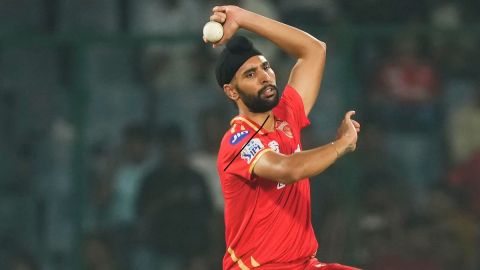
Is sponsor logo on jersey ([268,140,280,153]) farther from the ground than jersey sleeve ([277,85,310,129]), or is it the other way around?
jersey sleeve ([277,85,310,129])

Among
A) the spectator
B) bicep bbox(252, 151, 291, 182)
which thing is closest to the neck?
bicep bbox(252, 151, 291, 182)

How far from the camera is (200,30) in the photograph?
13188 mm

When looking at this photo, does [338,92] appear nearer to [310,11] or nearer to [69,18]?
[310,11]

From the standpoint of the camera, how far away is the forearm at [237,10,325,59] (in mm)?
8281

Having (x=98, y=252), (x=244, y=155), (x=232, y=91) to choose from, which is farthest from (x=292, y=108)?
(x=98, y=252)

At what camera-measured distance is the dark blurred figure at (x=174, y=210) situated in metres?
12.7

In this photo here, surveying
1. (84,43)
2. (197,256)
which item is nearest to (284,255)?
(197,256)

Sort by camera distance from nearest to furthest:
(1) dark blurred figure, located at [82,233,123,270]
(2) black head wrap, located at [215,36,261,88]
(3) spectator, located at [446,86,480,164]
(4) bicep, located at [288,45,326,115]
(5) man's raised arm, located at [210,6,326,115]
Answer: (2) black head wrap, located at [215,36,261,88]
(5) man's raised arm, located at [210,6,326,115]
(4) bicep, located at [288,45,326,115]
(3) spectator, located at [446,86,480,164]
(1) dark blurred figure, located at [82,233,123,270]

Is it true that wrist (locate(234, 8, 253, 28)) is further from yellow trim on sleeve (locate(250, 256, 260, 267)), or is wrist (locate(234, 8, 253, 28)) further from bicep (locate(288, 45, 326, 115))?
yellow trim on sleeve (locate(250, 256, 260, 267))

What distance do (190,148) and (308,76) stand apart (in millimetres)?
4181

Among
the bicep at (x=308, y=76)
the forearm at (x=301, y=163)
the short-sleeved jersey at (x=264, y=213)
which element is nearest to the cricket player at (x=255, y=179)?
the short-sleeved jersey at (x=264, y=213)

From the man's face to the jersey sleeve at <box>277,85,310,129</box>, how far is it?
374 millimetres

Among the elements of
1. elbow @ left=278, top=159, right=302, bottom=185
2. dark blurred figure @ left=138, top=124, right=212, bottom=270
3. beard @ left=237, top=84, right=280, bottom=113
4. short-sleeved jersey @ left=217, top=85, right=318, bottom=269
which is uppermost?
beard @ left=237, top=84, right=280, bottom=113

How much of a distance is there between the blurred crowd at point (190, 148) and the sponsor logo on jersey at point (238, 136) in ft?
15.3
